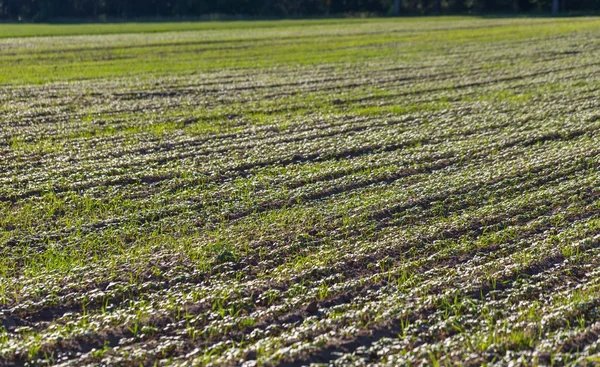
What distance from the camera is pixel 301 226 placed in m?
9.20

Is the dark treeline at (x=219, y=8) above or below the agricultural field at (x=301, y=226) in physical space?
above

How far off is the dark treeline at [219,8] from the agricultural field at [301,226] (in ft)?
178

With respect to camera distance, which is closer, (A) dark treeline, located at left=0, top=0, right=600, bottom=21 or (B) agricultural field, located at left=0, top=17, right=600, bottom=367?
(B) agricultural field, located at left=0, top=17, right=600, bottom=367

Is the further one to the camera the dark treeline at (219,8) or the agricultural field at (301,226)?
the dark treeline at (219,8)

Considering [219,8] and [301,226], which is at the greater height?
[219,8]

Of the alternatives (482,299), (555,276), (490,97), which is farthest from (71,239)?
(490,97)

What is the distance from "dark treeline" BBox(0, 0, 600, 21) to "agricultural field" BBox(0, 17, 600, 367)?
54166mm

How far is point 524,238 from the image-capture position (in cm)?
867

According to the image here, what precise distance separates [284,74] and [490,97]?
729cm

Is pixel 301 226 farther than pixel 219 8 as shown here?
No

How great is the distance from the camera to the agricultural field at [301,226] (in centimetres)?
641

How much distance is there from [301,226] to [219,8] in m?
68.2

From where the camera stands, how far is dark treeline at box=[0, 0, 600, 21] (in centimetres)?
7162

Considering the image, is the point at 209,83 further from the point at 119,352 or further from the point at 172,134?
the point at 119,352
